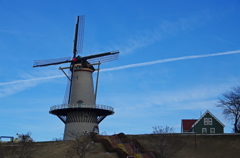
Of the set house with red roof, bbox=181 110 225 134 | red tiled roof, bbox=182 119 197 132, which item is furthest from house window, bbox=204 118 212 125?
red tiled roof, bbox=182 119 197 132

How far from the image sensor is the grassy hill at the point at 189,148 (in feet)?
155

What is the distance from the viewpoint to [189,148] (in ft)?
167

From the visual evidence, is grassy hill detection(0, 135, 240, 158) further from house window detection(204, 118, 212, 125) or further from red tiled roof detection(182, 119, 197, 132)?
red tiled roof detection(182, 119, 197, 132)

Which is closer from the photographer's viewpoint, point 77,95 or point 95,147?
point 95,147

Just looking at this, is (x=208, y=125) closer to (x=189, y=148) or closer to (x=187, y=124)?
(x=187, y=124)

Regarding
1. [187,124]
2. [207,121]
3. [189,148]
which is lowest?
[189,148]

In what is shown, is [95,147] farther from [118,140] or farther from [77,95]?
[77,95]

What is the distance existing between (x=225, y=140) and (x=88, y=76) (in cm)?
2602

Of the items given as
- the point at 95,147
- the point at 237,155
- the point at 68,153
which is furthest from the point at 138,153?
the point at 237,155

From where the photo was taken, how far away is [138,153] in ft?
157

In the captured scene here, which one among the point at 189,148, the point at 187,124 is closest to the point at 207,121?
the point at 187,124

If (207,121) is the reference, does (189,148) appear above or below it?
below

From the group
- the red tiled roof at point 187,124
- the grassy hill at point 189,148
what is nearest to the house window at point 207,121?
the red tiled roof at point 187,124

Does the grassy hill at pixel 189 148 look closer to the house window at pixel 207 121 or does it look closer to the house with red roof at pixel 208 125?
the house with red roof at pixel 208 125
